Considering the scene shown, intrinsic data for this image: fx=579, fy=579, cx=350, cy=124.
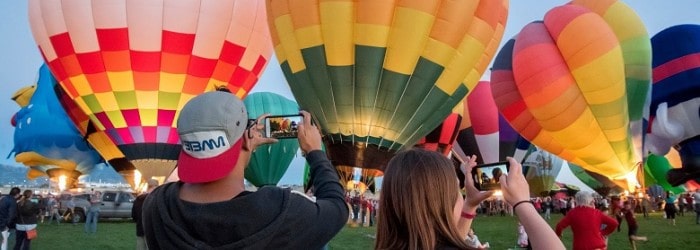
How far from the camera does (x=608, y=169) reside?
14734 millimetres

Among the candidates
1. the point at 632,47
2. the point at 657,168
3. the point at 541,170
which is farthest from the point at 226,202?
the point at 541,170

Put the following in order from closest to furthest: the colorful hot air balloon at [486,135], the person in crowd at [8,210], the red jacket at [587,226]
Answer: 1. the red jacket at [587,226]
2. the person in crowd at [8,210]
3. the colorful hot air balloon at [486,135]

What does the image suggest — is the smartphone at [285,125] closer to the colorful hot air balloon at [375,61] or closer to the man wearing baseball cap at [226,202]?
the man wearing baseball cap at [226,202]

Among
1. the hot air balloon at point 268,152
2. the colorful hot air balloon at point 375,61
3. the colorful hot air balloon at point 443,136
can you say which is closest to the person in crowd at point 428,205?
the colorful hot air balloon at point 375,61

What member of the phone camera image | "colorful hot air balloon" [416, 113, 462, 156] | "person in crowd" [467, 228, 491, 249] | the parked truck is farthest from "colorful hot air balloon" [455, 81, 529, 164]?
the phone camera image

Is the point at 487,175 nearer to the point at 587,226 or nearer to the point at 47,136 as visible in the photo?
the point at 587,226

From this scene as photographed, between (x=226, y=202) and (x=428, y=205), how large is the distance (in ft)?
1.57

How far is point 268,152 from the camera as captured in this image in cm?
1906

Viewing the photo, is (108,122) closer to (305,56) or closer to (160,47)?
(160,47)

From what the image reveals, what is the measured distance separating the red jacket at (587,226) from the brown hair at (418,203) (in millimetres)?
3523

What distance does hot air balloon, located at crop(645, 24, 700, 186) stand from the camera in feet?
36.8

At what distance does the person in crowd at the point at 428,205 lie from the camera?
1359 mm

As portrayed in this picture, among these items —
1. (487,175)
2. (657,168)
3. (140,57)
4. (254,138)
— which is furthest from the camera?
(657,168)

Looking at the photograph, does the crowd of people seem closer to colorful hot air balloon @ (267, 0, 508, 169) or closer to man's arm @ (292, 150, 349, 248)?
man's arm @ (292, 150, 349, 248)
